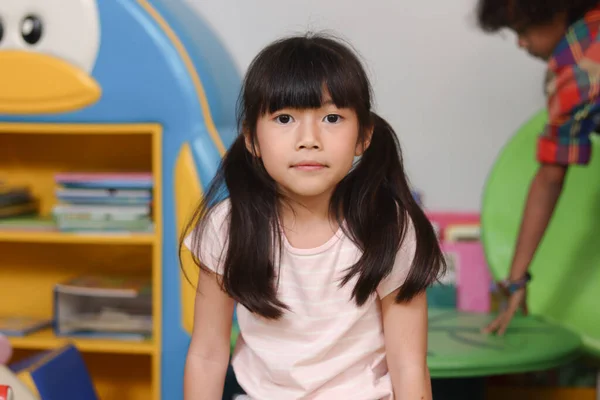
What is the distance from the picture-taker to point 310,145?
43.3 inches

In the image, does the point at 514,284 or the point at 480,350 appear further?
the point at 514,284

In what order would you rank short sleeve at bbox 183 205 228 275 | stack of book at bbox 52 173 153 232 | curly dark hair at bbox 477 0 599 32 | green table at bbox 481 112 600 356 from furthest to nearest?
1. green table at bbox 481 112 600 356
2. stack of book at bbox 52 173 153 232
3. curly dark hair at bbox 477 0 599 32
4. short sleeve at bbox 183 205 228 275

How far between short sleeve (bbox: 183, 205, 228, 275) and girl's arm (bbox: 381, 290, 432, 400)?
251 millimetres

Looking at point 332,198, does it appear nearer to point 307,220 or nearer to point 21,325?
point 307,220

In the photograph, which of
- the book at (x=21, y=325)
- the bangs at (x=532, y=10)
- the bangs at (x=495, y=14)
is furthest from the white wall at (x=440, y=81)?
the book at (x=21, y=325)

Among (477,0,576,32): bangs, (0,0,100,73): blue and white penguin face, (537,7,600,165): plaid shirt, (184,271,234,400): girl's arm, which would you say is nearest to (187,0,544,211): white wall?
(477,0,576,32): bangs

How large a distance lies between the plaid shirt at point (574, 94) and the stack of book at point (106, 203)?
960 mm

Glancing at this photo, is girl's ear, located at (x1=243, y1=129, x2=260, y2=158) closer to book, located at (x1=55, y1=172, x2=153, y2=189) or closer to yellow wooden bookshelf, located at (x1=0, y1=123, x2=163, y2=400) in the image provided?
book, located at (x1=55, y1=172, x2=153, y2=189)

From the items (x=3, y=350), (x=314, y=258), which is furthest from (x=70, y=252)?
(x=314, y=258)

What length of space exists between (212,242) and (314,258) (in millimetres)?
153

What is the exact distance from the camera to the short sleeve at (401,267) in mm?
1194

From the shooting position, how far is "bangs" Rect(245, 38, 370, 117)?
1.11 meters

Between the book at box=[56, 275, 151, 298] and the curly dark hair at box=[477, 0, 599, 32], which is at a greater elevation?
the curly dark hair at box=[477, 0, 599, 32]

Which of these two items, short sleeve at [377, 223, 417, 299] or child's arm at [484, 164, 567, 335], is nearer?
short sleeve at [377, 223, 417, 299]
